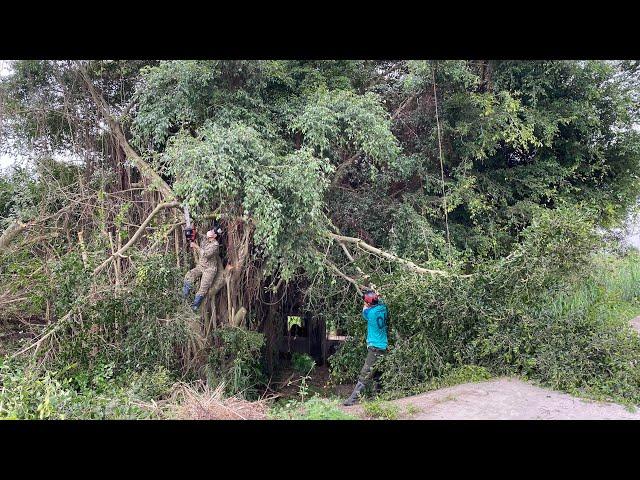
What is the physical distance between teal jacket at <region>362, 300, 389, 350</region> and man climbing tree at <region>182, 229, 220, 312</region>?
2.82 m

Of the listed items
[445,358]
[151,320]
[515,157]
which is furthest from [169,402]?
[515,157]

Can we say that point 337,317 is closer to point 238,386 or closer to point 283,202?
point 238,386

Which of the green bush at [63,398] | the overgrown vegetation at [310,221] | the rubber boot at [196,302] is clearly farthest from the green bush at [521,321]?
the green bush at [63,398]

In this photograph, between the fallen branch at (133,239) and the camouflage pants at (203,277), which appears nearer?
the fallen branch at (133,239)

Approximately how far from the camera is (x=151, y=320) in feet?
27.0

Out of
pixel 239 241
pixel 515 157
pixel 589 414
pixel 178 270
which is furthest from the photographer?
pixel 515 157

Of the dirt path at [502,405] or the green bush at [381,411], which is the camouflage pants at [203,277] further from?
the green bush at [381,411]

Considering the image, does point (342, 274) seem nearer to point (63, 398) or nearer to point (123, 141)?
point (63, 398)

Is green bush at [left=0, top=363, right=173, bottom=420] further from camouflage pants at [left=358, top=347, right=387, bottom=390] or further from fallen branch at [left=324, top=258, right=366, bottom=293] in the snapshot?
fallen branch at [left=324, top=258, right=366, bottom=293]

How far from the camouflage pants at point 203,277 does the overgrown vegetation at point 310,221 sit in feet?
0.78

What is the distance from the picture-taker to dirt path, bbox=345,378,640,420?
5.80 metres

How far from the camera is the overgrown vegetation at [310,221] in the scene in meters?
7.36

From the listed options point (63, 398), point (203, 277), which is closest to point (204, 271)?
point (203, 277)

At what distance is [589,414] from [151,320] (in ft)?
20.1
